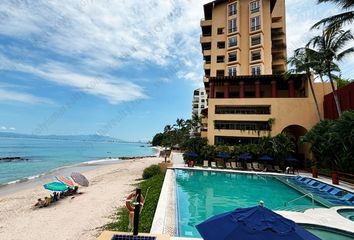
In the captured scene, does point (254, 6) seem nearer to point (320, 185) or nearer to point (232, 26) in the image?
point (232, 26)

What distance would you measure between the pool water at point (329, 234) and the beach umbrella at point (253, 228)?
236 inches

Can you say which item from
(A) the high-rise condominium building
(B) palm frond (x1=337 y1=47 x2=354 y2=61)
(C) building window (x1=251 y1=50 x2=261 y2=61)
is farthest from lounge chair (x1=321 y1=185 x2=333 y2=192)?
(C) building window (x1=251 y1=50 x2=261 y2=61)

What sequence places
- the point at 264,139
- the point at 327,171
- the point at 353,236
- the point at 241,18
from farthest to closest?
the point at 241,18 < the point at 264,139 < the point at 327,171 < the point at 353,236

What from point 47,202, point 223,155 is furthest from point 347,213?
point 47,202

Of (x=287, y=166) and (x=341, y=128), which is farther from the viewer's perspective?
(x=287, y=166)

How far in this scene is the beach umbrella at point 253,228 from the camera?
12.5 ft

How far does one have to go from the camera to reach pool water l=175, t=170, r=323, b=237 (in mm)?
11867

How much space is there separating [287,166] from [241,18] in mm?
24692

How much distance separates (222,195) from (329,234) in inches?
301

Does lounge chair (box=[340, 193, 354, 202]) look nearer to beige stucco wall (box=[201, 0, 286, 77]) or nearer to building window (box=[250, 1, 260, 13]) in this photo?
beige stucco wall (box=[201, 0, 286, 77])

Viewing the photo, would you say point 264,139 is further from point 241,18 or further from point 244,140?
point 241,18

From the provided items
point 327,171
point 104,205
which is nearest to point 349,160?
point 327,171

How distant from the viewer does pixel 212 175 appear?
955 inches

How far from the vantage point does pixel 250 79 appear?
32.6 meters
